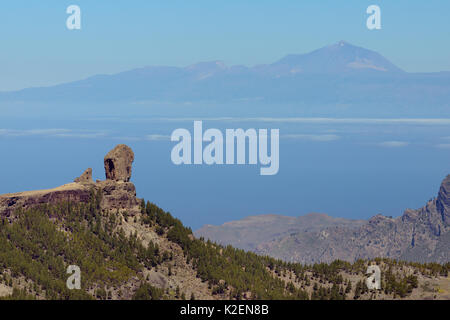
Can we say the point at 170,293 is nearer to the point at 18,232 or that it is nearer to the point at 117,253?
the point at 117,253

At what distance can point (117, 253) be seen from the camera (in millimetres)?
192875

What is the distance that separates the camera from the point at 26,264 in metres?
178

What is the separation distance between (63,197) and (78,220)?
22.3 ft

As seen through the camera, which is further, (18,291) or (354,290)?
(354,290)

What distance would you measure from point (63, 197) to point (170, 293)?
117 feet
